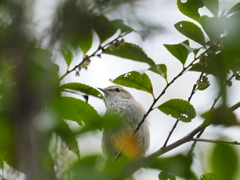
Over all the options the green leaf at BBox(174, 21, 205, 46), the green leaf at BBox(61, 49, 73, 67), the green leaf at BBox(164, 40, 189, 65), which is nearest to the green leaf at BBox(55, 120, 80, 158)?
the green leaf at BBox(61, 49, 73, 67)

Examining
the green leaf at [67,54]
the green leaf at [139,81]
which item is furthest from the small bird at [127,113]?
the green leaf at [67,54]

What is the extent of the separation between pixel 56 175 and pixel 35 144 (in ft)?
0.77

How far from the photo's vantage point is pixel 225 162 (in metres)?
1.01

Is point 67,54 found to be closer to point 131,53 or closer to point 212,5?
point 131,53

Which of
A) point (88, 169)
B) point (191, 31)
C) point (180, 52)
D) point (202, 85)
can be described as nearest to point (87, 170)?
point (88, 169)

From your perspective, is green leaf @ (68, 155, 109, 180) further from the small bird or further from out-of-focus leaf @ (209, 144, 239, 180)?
the small bird

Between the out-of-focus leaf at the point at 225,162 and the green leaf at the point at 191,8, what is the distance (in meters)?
1.38

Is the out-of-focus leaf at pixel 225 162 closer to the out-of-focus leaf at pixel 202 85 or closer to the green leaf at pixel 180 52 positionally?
the green leaf at pixel 180 52

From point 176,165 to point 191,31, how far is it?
1.34 meters

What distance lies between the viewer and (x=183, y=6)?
2289 mm

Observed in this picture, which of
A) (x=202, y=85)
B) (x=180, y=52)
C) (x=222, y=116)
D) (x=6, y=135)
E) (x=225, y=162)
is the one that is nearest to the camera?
(x=222, y=116)

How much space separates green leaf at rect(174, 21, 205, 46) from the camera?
2.16 metres

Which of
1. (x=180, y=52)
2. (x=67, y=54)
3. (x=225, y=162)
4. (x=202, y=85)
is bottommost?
(x=225, y=162)

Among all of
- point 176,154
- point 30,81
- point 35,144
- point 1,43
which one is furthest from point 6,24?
point 176,154
